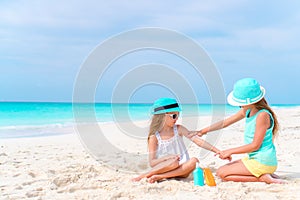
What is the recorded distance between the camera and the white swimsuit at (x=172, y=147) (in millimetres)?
4664

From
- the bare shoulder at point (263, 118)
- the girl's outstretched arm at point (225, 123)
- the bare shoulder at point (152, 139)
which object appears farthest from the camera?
the girl's outstretched arm at point (225, 123)

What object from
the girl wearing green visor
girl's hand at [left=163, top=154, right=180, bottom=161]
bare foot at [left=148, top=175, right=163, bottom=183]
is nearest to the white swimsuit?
the girl wearing green visor

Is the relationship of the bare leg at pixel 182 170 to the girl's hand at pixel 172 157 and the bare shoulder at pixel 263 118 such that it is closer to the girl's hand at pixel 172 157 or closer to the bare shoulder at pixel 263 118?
the girl's hand at pixel 172 157

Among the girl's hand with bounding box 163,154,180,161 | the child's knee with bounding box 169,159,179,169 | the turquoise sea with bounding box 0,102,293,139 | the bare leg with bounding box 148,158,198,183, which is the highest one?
the turquoise sea with bounding box 0,102,293,139

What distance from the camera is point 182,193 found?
3.85 m

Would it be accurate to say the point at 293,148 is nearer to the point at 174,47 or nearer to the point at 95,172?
the point at 174,47

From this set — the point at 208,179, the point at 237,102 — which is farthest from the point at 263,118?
the point at 208,179

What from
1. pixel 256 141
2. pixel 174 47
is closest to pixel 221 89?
pixel 174 47

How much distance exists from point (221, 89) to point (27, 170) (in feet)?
11.7

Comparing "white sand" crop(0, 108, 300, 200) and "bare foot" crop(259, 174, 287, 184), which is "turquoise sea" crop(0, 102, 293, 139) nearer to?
"white sand" crop(0, 108, 300, 200)

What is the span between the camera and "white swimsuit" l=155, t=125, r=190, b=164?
15.3 feet

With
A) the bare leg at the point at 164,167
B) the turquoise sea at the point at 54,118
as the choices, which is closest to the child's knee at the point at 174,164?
the bare leg at the point at 164,167

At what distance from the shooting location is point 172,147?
470cm

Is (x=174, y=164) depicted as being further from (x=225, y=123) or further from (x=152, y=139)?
(x=225, y=123)
